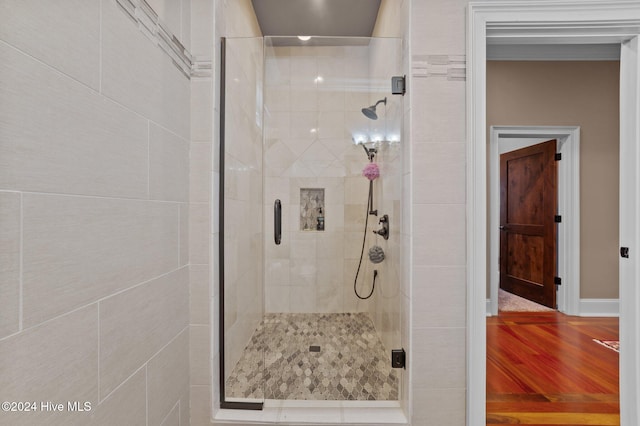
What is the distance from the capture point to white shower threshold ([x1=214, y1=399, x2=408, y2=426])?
4.80ft

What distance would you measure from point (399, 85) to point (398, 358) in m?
1.28

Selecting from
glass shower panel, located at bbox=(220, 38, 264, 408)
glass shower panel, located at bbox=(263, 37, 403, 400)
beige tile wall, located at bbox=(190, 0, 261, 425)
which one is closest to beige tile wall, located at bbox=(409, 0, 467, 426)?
glass shower panel, located at bbox=(263, 37, 403, 400)

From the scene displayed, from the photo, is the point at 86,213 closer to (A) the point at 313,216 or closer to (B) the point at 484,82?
(A) the point at 313,216

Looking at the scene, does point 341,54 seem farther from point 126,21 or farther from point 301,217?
point 126,21

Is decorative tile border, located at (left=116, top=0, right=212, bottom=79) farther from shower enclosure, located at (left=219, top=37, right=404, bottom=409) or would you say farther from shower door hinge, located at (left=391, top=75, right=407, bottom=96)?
shower door hinge, located at (left=391, top=75, right=407, bottom=96)

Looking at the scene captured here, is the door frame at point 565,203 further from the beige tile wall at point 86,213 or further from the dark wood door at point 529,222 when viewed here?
the beige tile wall at point 86,213

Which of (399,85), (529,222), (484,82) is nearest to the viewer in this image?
(484,82)

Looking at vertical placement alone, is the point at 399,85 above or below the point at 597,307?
above

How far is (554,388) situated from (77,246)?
2.67 metres

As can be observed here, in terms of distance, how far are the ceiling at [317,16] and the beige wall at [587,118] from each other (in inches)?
70.2

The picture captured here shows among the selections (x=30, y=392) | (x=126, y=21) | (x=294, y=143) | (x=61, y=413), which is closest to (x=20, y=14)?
(x=126, y=21)

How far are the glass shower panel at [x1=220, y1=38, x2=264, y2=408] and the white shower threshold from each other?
0.19ft

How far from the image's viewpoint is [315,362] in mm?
1741

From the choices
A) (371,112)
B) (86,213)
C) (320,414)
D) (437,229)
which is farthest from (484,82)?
(320,414)
